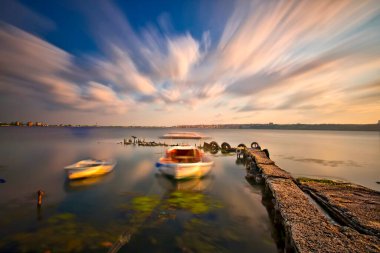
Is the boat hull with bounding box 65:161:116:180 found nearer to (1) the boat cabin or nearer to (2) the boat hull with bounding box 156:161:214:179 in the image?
(1) the boat cabin

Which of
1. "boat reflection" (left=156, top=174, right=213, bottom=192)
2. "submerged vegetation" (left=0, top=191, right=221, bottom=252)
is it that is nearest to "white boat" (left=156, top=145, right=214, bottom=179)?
"boat reflection" (left=156, top=174, right=213, bottom=192)

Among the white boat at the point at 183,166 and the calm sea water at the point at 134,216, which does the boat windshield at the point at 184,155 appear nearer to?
the white boat at the point at 183,166

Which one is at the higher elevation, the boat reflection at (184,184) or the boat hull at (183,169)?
the boat hull at (183,169)

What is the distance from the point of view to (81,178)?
66.0ft

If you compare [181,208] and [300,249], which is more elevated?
→ [300,249]

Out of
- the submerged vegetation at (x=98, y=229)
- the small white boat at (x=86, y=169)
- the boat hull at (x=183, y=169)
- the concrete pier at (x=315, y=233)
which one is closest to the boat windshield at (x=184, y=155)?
the boat hull at (x=183, y=169)

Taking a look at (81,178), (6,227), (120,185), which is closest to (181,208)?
(120,185)

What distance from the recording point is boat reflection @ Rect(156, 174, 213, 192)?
18.0 meters

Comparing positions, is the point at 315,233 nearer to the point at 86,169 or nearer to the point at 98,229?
the point at 98,229

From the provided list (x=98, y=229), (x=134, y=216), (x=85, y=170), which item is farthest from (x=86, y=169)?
(x=98, y=229)

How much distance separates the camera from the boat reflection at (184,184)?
1804cm

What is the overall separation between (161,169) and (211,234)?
9.51m

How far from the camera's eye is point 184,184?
19.1 metres

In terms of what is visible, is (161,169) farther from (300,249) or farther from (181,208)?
(300,249)
